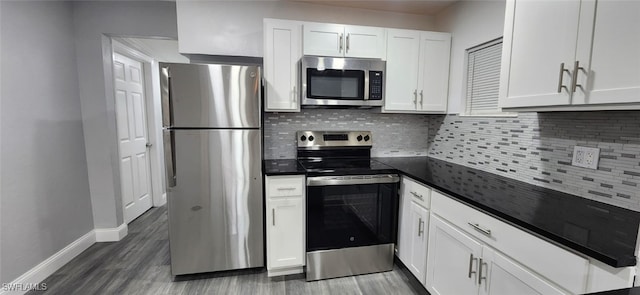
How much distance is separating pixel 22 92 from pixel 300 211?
7.15 ft

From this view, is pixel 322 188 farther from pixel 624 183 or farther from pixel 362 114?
pixel 624 183

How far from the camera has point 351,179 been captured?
205 centimetres

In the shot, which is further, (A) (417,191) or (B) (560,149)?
(A) (417,191)

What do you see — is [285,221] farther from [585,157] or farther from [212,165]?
[585,157]

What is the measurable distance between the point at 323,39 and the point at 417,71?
89 cm

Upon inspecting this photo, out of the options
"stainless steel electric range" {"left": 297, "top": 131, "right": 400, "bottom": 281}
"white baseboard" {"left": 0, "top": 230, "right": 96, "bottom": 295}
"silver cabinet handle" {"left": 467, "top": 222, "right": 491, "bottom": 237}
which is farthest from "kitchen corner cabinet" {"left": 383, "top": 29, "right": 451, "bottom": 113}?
"white baseboard" {"left": 0, "top": 230, "right": 96, "bottom": 295}

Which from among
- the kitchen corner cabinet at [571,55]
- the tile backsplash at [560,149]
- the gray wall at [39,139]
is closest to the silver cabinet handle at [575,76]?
the kitchen corner cabinet at [571,55]

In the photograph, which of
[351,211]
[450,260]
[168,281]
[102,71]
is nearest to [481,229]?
[450,260]

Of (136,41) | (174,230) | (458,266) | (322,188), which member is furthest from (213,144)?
(136,41)

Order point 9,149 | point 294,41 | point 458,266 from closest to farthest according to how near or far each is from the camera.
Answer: point 458,266 < point 9,149 < point 294,41

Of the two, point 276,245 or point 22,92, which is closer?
point 22,92

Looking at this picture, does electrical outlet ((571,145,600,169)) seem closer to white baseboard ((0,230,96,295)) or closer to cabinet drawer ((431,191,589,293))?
cabinet drawer ((431,191,589,293))

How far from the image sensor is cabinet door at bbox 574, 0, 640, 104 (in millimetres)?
968

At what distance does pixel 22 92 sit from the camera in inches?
Result: 75.6
